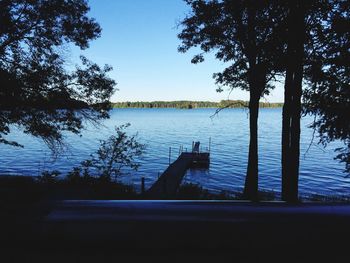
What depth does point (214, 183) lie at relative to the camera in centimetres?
3259

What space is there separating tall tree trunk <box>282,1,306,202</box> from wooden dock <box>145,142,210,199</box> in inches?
351

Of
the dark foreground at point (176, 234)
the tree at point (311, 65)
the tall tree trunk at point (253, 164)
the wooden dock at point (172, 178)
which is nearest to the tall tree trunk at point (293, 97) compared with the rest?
the tree at point (311, 65)

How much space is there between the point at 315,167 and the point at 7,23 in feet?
133

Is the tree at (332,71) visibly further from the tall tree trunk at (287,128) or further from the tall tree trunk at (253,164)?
the tall tree trunk at (253,164)

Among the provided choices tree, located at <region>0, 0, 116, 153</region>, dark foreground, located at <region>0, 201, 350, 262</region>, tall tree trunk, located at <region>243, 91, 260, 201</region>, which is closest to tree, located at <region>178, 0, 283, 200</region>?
tall tree trunk, located at <region>243, 91, 260, 201</region>

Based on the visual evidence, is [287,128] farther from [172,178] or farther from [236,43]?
[172,178]

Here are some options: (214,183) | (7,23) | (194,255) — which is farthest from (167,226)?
(214,183)

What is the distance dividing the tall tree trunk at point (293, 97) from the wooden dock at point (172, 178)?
8912 millimetres

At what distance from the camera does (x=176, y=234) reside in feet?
3.71

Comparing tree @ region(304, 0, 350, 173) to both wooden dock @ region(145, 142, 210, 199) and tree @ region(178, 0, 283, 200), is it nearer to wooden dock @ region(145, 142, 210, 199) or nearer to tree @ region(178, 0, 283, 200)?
tree @ region(178, 0, 283, 200)

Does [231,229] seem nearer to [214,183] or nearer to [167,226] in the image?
[167,226]

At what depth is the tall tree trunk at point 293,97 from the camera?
8.41 meters

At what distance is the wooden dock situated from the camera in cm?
1868

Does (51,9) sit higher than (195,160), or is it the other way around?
(51,9)
